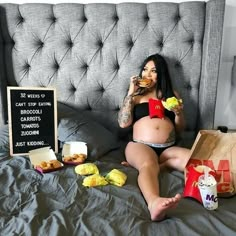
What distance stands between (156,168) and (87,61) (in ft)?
2.38

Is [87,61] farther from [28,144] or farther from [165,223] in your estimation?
[165,223]

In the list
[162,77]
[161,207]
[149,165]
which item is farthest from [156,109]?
[161,207]

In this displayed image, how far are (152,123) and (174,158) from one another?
21 cm

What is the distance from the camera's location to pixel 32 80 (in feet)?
5.46

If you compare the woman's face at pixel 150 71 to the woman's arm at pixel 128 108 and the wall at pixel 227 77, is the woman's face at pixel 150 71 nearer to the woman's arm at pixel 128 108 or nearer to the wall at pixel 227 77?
the woman's arm at pixel 128 108

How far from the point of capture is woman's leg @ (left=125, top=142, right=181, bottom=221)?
923 mm

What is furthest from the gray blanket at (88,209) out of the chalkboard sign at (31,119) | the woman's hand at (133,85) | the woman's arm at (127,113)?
the woman's hand at (133,85)

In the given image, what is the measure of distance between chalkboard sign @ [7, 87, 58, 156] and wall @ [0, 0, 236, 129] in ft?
2.05

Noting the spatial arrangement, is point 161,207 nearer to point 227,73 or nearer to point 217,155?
point 217,155

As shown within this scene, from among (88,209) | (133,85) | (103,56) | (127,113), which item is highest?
(103,56)

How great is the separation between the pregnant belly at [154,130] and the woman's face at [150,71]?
209 mm

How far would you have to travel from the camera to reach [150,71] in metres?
1.55

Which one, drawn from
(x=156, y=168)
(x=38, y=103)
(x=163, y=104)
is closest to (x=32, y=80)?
(x=38, y=103)

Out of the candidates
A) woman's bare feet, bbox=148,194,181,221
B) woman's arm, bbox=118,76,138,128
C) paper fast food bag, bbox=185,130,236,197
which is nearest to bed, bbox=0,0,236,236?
woman's arm, bbox=118,76,138,128
